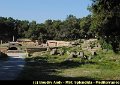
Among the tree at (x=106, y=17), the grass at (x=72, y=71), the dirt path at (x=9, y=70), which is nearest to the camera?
the dirt path at (x=9, y=70)

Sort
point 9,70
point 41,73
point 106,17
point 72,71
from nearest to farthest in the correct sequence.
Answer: point 41,73 < point 9,70 < point 72,71 < point 106,17

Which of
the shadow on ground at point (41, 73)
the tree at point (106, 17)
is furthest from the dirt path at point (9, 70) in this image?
the tree at point (106, 17)

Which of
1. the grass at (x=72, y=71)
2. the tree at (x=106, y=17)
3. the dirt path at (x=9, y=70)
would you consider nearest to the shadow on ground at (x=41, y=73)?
the grass at (x=72, y=71)

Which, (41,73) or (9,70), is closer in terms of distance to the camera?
(41,73)

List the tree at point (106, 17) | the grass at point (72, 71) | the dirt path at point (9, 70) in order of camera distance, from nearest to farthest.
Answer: the dirt path at point (9, 70) < the grass at point (72, 71) < the tree at point (106, 17)

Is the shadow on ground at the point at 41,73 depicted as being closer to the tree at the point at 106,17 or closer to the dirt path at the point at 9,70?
the dirt path at the point at 9,70

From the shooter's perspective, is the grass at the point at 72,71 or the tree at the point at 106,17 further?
the tree at the point at 106,17

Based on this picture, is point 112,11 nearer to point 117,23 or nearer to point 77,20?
point 117,23

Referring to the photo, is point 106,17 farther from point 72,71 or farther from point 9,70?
point 9,70

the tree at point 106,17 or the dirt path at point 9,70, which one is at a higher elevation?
the tree at point 106,17

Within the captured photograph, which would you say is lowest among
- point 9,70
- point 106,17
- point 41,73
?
point 41,73

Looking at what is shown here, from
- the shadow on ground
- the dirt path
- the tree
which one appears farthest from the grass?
the tree

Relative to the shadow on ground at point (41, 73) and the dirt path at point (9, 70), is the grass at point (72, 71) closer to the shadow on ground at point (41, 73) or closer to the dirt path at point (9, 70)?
the shadow on ground at point (41, 73)

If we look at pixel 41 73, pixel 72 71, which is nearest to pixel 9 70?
pixel 41 73
